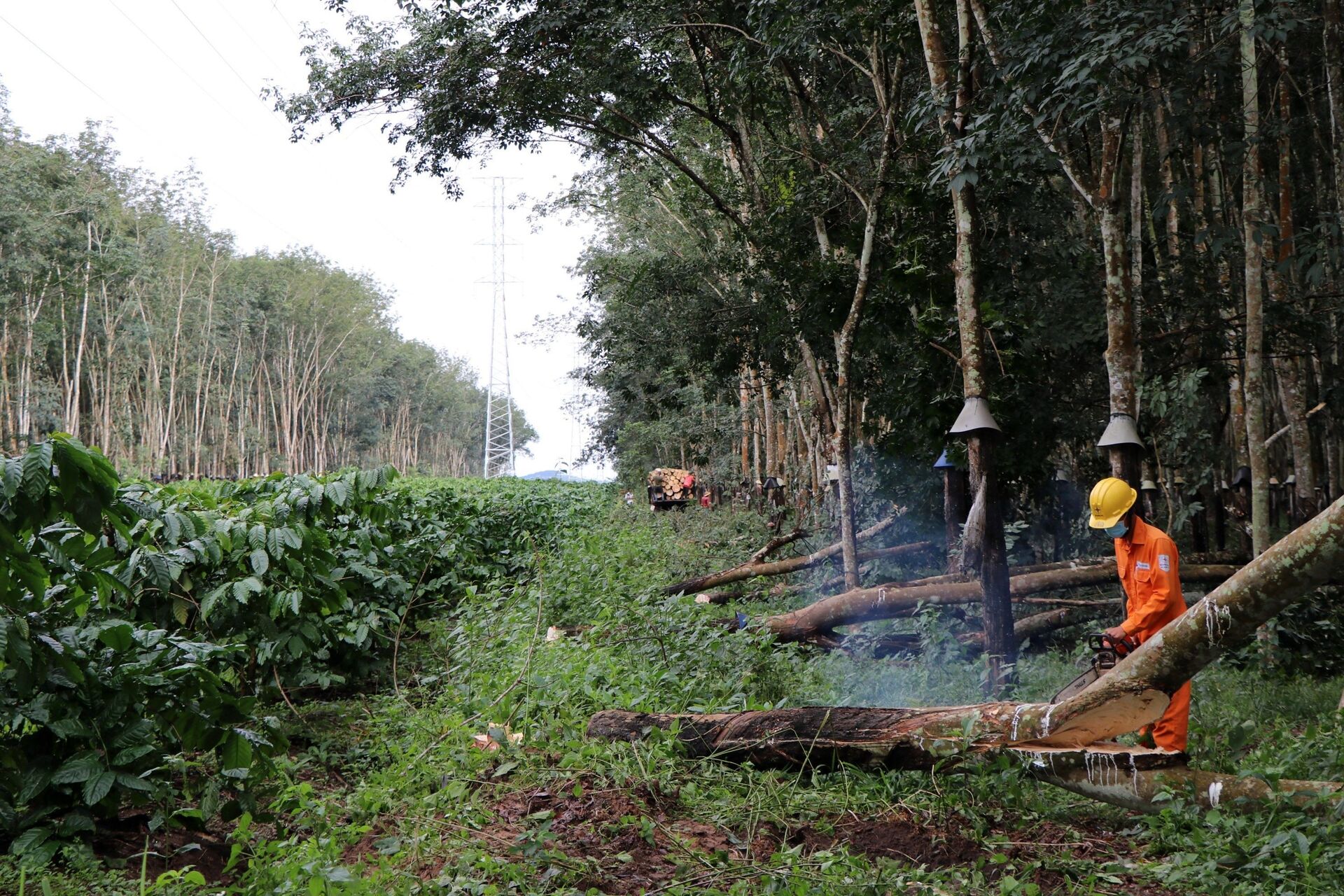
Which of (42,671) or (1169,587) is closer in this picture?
(42,671)

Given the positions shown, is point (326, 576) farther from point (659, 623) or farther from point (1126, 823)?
point (1126, 823)

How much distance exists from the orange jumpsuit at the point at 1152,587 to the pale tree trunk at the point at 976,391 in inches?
63.8

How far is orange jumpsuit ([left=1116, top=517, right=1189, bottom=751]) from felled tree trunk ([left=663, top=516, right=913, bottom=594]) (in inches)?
234

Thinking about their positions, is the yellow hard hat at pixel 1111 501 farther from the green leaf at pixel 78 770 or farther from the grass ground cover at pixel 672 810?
the green leaf at pixel 78 770

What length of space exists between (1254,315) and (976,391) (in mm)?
2769

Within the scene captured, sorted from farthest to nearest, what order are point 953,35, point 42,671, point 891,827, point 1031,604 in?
point 953,35, point 1031,604, point 891,827, point 42,671

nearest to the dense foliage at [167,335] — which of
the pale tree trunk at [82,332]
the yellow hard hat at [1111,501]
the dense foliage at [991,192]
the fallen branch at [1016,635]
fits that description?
the pale tree trunk at [82,332]

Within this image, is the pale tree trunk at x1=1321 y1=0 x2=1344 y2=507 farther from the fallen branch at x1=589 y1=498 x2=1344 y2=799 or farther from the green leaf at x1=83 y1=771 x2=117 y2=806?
the green leaf at x1=83 y1=771 x2=117 y2=806

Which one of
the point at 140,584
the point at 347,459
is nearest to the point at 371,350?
the point at 347,459

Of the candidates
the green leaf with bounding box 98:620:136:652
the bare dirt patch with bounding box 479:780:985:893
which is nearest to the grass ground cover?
the bare dirt patch with bounding box 479:780:985:893

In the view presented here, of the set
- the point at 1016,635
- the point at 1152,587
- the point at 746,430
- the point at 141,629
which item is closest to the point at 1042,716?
the point at 1152,587

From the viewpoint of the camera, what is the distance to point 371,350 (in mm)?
67125

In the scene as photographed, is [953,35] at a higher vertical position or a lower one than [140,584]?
higher

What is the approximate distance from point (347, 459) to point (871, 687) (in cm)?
7085
